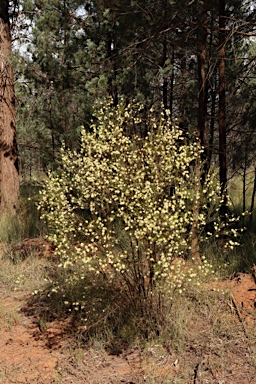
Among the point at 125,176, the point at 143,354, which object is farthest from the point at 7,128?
the point at 143,354

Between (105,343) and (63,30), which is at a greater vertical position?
(63,30)

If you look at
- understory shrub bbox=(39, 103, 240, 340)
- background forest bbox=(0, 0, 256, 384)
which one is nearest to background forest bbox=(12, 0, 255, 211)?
background forest bbox=(0, 0, 256, 384)

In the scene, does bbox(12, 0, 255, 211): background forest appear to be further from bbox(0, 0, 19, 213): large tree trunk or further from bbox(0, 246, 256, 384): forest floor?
bbox(0, 246, 256, 384): forest floor

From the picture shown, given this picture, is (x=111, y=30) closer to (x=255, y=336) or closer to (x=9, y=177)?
(x=9, y=177)

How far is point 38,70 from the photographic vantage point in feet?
28.2

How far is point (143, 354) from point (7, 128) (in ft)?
21.8

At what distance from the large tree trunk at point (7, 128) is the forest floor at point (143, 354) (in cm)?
459

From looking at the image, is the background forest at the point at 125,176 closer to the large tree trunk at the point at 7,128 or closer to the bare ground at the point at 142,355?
the bare ground at the point at 142,355

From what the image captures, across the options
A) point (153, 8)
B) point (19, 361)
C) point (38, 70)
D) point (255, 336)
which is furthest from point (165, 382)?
point (38, 70)

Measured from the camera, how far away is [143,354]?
13.7 ft

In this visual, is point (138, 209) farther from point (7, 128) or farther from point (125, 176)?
point (7, 128)

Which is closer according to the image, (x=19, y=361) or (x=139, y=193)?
(x=139, y=193)

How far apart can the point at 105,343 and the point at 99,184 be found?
6.06ft

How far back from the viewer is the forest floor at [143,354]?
12.6 feet
